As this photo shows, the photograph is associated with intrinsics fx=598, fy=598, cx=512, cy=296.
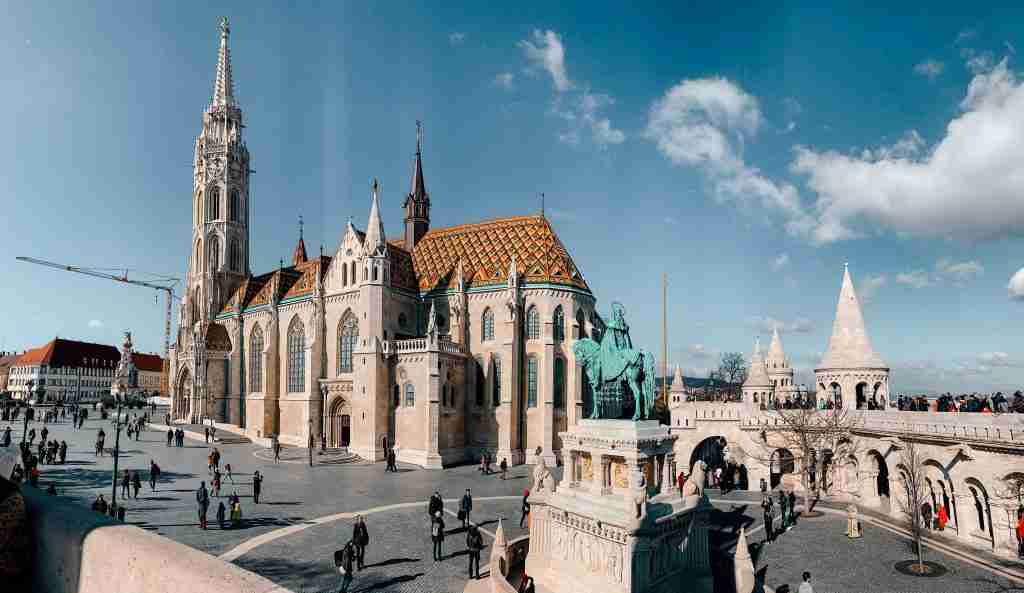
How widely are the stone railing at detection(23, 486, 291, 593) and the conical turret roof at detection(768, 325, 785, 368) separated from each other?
2176 inches

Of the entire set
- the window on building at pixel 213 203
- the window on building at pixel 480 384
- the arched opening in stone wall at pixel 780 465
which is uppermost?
the window on building at pixel 213 203

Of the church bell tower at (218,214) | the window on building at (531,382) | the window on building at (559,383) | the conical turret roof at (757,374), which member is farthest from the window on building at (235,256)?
the conical turret roof at (757,374)

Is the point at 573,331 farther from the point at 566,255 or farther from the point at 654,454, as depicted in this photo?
the point at 654,454

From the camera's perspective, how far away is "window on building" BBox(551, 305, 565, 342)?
40125 millimetres

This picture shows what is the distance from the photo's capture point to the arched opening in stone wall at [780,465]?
3119cm

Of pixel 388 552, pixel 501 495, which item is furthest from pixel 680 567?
pixel 501 495

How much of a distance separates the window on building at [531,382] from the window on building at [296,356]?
17466 mm

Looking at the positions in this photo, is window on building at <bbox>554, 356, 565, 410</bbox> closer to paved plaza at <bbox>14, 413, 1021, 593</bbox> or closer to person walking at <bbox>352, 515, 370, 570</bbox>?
paved plaza at <bbox>14, 413, 1021, 593</bbox>

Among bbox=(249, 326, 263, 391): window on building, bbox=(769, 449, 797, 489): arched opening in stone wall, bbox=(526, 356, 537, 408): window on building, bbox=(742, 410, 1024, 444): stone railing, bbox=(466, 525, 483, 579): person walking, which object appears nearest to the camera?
bbox=(466, 525, 483, 579): person walking

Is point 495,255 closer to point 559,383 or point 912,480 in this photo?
point 559,383

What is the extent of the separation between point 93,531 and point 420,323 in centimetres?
4026

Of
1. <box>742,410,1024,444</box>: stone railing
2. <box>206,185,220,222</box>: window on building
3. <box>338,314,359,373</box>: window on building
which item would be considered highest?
<box>206,185,220,222</box>: window on building

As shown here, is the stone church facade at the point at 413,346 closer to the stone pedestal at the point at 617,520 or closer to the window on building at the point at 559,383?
the window on building at the point at 559,383

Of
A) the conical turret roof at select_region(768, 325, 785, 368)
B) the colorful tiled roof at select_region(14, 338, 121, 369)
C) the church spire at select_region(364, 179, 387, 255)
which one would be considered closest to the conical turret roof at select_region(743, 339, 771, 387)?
the conical turret roof at select_region(768, 325, 785, 368)
